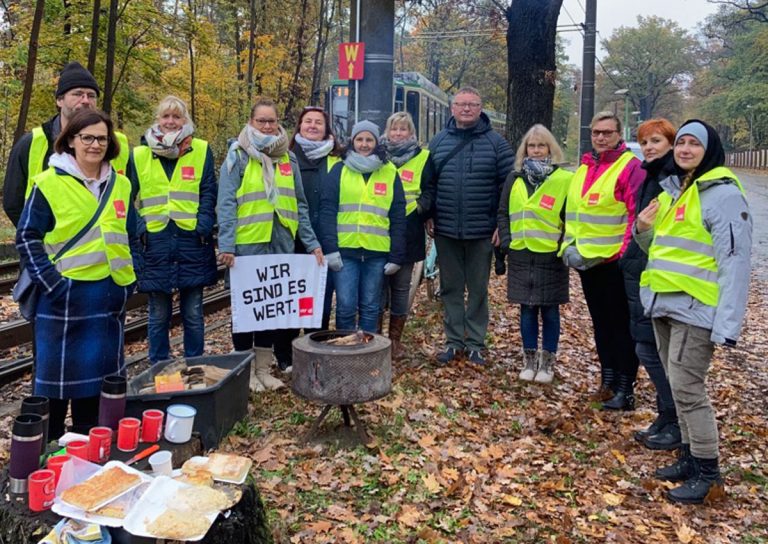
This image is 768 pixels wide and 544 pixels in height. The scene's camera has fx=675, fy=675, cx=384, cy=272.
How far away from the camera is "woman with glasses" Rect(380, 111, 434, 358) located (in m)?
6.79

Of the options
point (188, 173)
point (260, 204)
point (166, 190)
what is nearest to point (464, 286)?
point (260, 204)

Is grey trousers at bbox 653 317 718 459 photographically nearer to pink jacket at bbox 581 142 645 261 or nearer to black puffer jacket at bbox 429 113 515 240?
pink jacket at bbox 581 142 645 261

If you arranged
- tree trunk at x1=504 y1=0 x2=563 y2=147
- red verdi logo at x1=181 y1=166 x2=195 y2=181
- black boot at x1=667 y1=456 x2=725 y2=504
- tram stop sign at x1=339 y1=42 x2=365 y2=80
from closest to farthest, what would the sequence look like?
1. black boot at x1=667 y1=456 x2=725 y2=504
2. red verdi logo at x1=181 y1=166 x2=195 y2=181
3. tram stop sign at x1=339 y1=42 x2=365 y2=80
4. tree trunk at x1=504 y1=0 x2=563 y2=147

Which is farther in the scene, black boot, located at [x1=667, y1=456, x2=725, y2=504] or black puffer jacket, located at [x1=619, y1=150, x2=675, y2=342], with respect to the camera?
black puffer jacket, located at [x1=619, y1=150, x2=675, y2=342]

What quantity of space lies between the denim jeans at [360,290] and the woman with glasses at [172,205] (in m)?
1.23

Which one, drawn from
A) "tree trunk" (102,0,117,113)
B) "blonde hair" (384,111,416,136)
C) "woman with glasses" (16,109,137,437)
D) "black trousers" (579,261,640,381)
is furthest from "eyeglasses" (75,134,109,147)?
"tree trunk" (102,0,117,113)

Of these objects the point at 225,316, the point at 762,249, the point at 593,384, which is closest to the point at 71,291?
the point at 593,384

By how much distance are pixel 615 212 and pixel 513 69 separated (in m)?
4.72

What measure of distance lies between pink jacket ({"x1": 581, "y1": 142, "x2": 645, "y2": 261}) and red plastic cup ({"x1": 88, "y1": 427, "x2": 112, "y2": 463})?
4.01m

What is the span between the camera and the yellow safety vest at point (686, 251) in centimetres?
411

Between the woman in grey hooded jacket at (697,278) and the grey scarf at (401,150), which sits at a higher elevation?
the grey scarf at (401,150)

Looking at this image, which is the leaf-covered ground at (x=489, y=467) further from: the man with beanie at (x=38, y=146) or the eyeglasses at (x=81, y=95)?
the eyeglasses at (x=81, y=95)

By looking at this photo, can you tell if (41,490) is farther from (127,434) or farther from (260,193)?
(260,193)

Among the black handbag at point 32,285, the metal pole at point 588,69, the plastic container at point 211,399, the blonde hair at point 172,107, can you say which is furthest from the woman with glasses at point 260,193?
the metal pole at point 588,69
